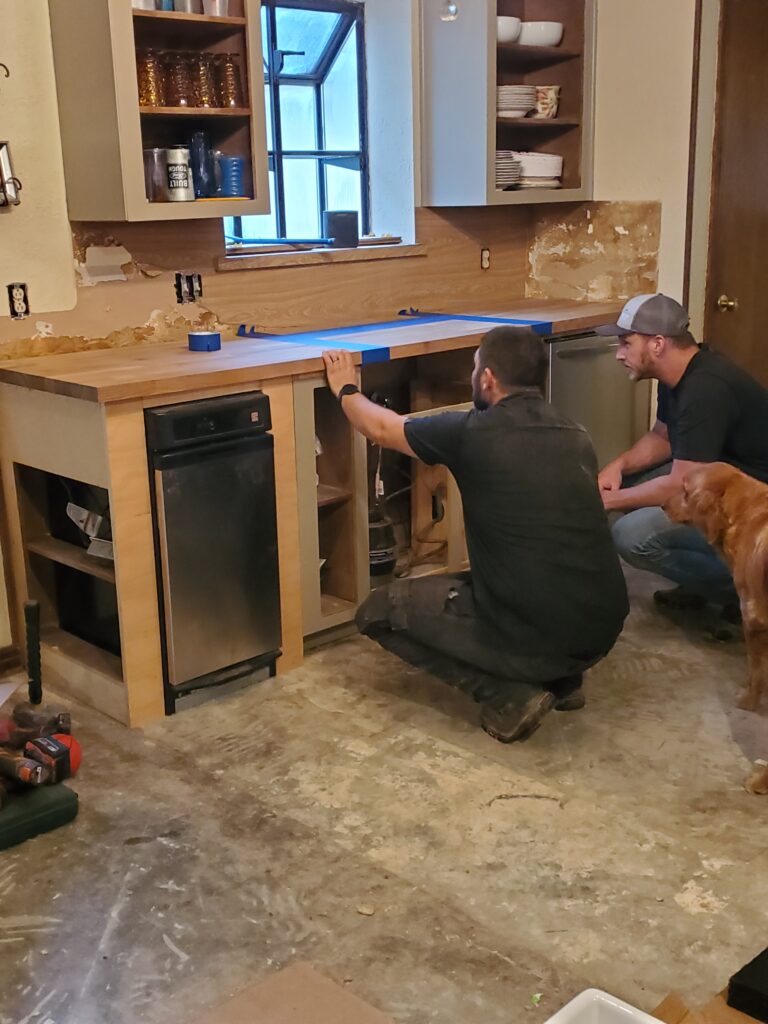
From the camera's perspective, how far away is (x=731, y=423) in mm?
3119

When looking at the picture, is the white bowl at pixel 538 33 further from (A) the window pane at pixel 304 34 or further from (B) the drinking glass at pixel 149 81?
(B) the drinking glass at pixel 149 81

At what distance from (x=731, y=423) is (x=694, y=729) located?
2.94 feet

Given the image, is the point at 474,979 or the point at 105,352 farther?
the point at 105,352

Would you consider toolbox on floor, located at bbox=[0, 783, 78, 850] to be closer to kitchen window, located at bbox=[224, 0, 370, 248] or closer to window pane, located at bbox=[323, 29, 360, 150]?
kitchen window, located at bbox=[224, 0, 370, 248]

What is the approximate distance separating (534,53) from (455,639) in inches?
100

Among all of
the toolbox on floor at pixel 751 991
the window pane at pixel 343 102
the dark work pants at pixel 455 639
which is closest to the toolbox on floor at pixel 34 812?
the dark work pants at pixel 455 639

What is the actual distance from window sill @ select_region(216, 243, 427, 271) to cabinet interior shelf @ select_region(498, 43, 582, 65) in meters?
0.80

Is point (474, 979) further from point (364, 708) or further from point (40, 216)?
point (40, 216)

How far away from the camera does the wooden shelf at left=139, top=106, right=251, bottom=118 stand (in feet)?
10.1

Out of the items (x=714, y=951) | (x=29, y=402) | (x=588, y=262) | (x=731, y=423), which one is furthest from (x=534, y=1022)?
(x=588, y=262)

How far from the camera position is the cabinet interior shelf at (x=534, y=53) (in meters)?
4.06

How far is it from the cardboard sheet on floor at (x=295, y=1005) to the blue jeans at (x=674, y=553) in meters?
1.82

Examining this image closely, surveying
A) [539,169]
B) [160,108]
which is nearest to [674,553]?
[539,169]

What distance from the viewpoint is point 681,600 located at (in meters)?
3.65
